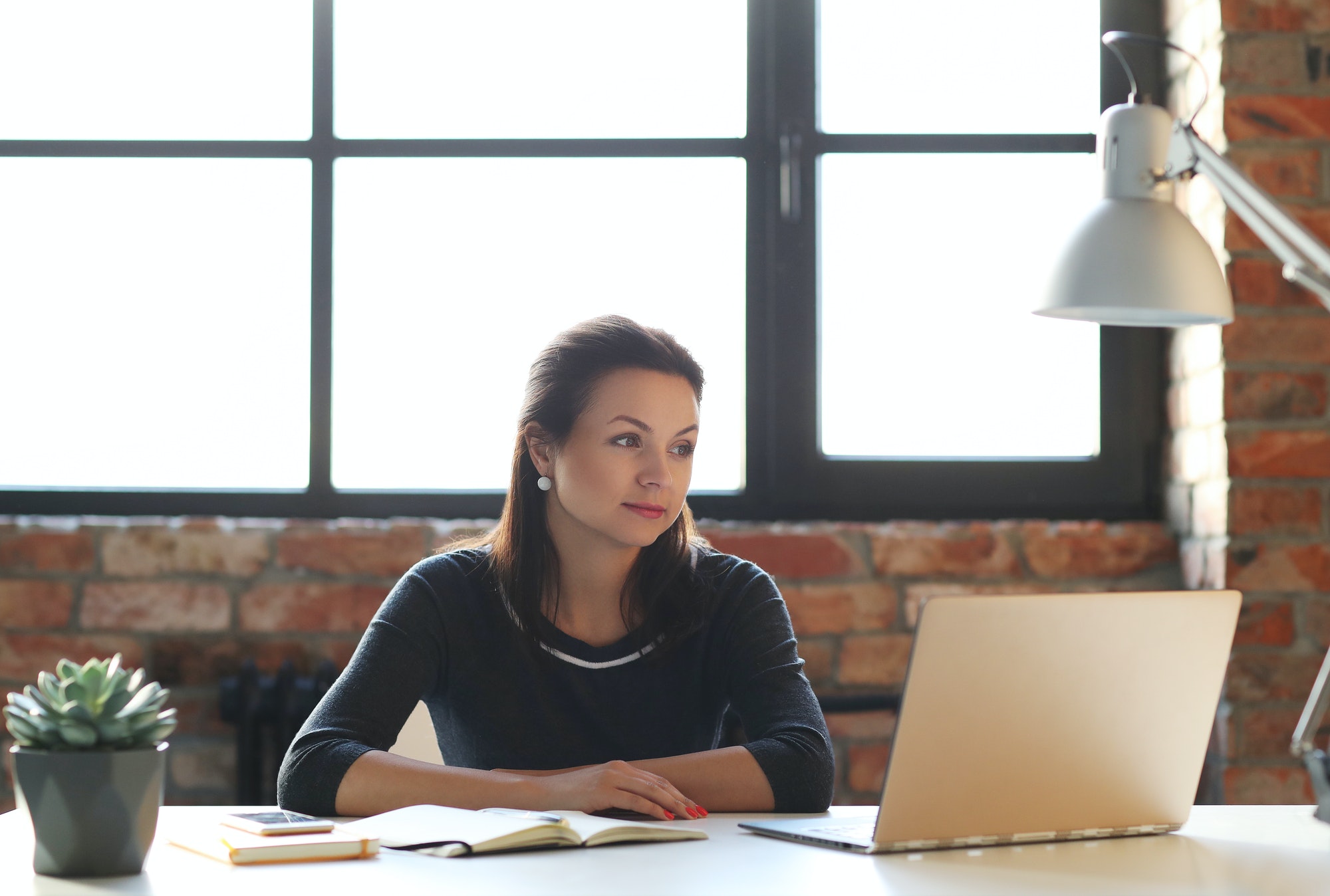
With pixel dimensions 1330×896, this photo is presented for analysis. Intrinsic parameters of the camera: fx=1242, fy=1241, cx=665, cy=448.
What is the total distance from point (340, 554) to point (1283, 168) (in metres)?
1.73

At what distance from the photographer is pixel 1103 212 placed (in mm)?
1143

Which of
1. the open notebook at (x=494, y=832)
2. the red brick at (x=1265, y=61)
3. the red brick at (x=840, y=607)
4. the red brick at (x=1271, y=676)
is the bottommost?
the red brick at (x=1271, y=676)

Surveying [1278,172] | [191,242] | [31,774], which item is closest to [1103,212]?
[31,774]

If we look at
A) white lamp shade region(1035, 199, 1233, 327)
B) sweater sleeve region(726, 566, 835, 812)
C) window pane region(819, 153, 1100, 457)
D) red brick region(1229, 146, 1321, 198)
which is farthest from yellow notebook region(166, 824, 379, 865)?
red brick region(1229, 146, 1321, 198)

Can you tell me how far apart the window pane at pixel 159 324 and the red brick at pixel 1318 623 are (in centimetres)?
177

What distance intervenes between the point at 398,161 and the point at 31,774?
159cm

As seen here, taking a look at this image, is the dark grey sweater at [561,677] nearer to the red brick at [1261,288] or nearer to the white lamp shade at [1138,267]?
the white lamp shade at [1138,267]

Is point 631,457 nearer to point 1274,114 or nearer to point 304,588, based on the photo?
point 304,588

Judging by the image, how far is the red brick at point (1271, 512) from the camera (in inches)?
81.0

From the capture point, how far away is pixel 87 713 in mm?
925

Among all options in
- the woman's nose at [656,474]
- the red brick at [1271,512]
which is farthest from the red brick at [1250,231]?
the woman's nose at [656,474]

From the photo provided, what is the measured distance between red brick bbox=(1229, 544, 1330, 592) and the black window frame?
0.26 meters

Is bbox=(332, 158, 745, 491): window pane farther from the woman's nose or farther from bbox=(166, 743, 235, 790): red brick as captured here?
the woman's nose

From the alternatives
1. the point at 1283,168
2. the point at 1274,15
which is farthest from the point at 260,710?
the point at 1274,15
